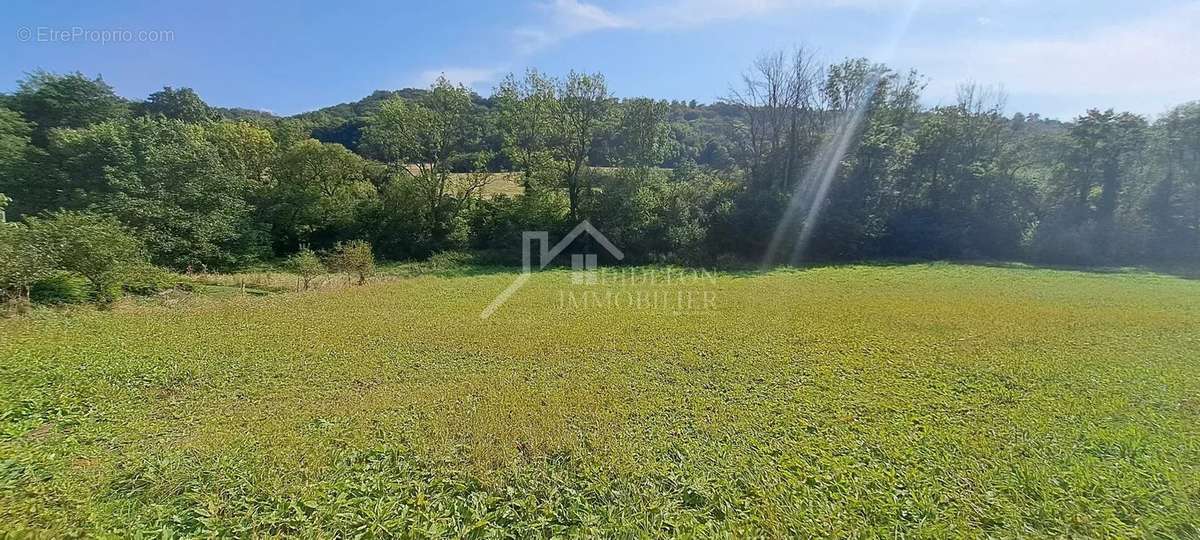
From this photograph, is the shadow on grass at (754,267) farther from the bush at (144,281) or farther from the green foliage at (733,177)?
the bush at (144,281)

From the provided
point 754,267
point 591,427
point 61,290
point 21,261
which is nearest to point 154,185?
point 61,290

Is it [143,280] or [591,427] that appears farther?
[143,280]

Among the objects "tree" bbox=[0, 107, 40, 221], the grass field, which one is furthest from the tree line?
the grass field

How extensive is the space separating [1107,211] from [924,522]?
109 feet

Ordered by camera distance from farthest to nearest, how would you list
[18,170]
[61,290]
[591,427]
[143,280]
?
[18,170], [143,280], [61,290], [591,427]

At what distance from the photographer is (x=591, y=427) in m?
4.59

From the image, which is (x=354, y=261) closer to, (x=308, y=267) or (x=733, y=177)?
(x=308, y=267)

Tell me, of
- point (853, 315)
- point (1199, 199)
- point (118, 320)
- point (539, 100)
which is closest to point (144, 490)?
point (118, 320)

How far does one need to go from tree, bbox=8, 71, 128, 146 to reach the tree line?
6 cm

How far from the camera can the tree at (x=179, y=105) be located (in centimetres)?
3400

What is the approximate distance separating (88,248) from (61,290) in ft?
3.53

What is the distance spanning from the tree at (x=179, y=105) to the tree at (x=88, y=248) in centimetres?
3244

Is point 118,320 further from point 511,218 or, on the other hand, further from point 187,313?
point 511,218

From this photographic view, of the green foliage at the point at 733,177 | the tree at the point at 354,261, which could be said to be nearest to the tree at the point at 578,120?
the green foliage at the point at 733,177
